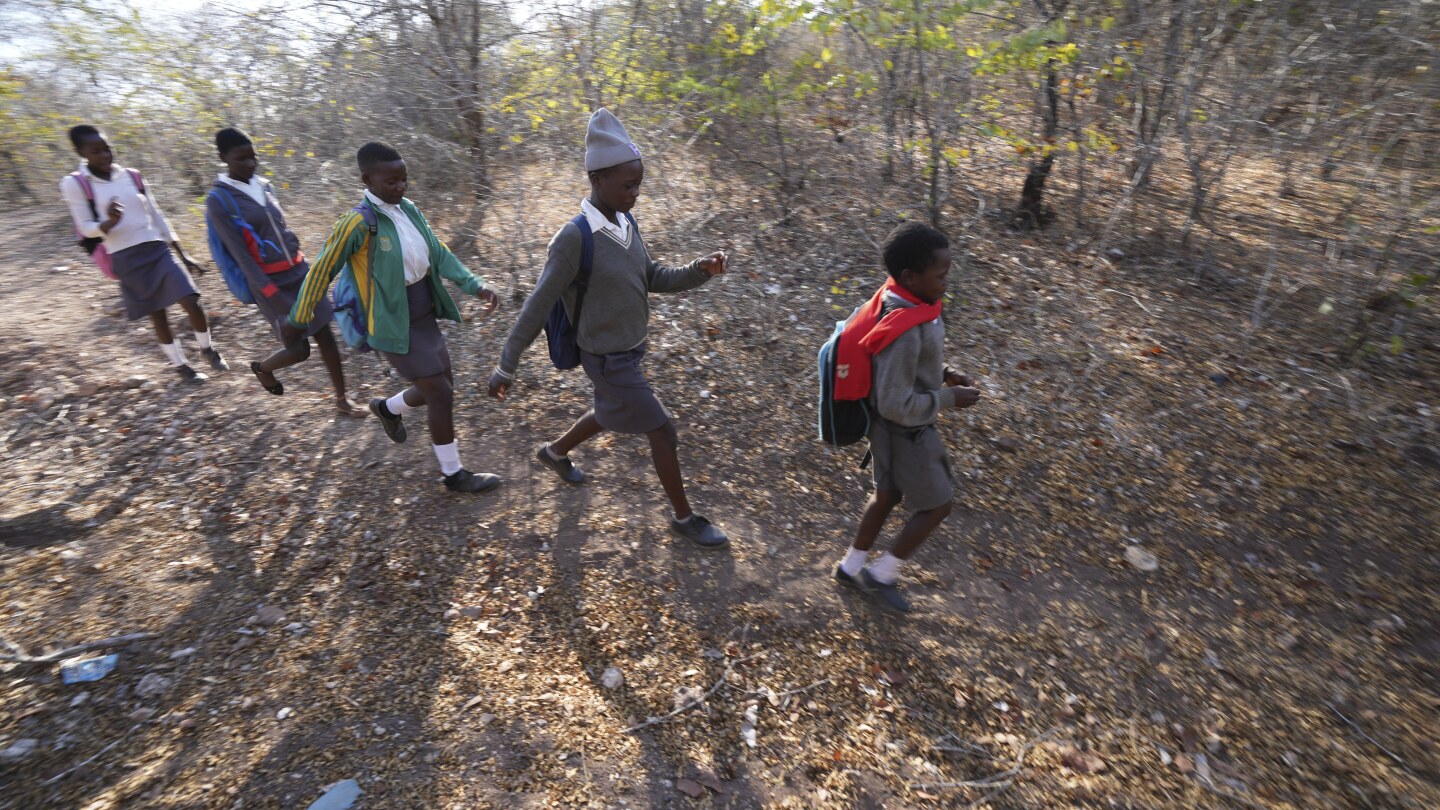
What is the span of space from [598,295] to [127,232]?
3.83 meters

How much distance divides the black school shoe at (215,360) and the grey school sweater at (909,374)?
521cm

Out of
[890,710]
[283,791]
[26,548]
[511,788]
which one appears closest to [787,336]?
[890,710]

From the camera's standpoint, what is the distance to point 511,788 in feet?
8.21

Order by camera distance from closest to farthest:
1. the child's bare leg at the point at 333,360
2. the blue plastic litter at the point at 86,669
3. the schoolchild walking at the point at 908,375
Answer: the schoolchild walking at the point at 908,375 → the blue plastic litter at the point at 86,669 → the child's bare leg at the point at 333,360

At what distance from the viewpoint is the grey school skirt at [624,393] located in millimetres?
3350

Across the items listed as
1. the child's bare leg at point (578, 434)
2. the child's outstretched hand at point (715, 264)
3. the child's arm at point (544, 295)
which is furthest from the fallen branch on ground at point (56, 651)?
the child's outstretched hand at point (715, 264)

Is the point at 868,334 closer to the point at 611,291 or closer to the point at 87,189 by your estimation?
the point at 611,291

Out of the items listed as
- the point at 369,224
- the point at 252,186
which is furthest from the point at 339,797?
the point at 252,186

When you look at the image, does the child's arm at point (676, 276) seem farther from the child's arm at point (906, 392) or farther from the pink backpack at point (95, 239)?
the pink backpack at point (95, 239)

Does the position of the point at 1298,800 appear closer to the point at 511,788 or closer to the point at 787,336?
the point at 511,788

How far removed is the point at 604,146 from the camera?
9.75 feet

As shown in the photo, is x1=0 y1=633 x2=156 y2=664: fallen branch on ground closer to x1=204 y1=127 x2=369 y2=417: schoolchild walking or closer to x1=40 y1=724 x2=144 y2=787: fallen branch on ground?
x1=40 y1=724 x2=144 y2=787: fallen branch on ground

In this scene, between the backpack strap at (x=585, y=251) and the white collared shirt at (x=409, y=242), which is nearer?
the backpack strap at (x=585, y=251)

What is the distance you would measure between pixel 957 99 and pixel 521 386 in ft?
13.1
